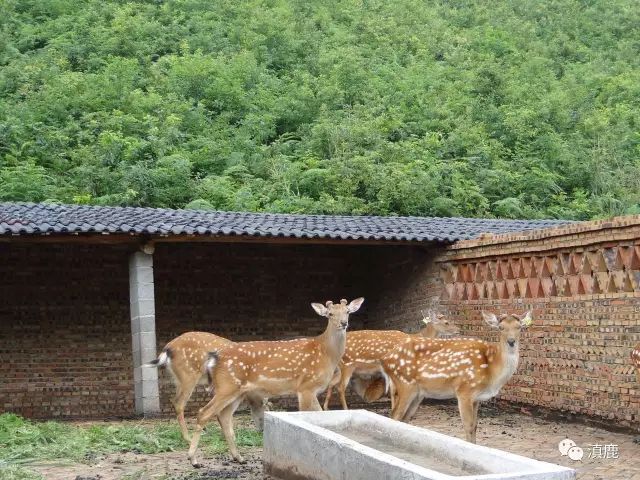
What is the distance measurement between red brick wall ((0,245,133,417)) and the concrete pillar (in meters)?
1.97

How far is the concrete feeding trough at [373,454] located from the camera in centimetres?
707

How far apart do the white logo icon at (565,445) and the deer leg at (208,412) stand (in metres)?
3.44

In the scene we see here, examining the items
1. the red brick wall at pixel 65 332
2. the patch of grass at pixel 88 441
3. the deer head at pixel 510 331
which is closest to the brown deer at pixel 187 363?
the patch of grass at pixel 88 441

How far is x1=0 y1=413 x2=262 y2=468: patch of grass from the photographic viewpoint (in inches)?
430

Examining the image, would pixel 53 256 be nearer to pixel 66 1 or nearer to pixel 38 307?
pixel 38 307

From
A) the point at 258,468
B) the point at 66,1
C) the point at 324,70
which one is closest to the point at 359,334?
the point at 258,468

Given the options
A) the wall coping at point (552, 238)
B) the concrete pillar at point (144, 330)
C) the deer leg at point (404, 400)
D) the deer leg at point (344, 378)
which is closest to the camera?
the deer leg at point (404, 400)

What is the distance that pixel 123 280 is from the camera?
17.2 meters

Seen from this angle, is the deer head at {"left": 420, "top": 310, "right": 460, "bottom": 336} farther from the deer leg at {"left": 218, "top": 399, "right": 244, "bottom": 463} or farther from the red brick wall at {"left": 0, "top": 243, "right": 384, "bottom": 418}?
the deer leg at {"left": 218, "top": 399, "right": 244, "bottom": 463}

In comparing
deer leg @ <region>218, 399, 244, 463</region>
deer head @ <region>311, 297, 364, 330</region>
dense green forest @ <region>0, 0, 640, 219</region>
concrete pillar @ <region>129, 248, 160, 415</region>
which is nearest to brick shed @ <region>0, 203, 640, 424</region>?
concrete pillar @ <region>129, 248, 160, 415</region>

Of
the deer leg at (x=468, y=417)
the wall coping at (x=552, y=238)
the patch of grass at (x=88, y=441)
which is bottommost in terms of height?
the patch of grass at (x=88, y=441)

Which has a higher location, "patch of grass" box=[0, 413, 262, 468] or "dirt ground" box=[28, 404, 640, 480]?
"patch of grass" box=[0, 413, 262, 468]

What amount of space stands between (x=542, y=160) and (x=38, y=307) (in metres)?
15.9

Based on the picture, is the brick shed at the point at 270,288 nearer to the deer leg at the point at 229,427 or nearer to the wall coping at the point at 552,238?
the wall coping at the point at 552,238
